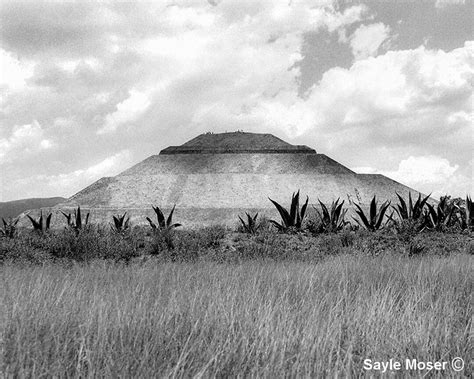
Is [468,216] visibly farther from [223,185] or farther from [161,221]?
[223,185]

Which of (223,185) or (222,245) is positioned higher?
(223,185)

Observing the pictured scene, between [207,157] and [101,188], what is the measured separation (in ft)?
39.8

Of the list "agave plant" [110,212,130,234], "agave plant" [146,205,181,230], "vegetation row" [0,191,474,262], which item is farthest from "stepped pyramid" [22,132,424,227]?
"vegetation row" [0,191,474,262]

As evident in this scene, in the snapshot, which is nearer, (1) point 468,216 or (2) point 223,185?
(1) point 468,216

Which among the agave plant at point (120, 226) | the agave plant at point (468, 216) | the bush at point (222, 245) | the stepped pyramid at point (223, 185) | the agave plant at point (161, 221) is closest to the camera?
the bush at point (222, 245)

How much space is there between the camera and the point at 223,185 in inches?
1640

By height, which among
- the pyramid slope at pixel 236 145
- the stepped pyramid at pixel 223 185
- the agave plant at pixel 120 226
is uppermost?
the pyramid slope at pixel 236 145

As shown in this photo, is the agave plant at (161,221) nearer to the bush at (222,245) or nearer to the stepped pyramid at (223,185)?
the bush at (222,245)

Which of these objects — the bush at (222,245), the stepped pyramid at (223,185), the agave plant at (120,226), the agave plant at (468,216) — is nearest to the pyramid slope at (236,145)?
the stepped pyramid at (223,185)

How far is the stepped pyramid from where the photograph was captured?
36.2 m

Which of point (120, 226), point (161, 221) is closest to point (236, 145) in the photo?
point (120, 226)

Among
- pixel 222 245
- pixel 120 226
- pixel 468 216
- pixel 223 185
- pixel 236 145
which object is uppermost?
pixel 236 145

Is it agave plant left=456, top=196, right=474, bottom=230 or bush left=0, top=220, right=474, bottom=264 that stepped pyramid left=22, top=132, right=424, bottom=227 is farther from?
bush left=0, top=220, right=474, bottom=264

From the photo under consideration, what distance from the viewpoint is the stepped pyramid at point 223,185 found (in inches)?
1423
